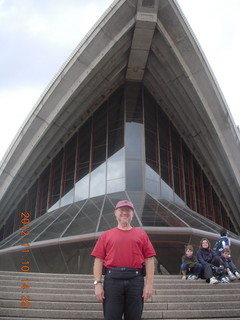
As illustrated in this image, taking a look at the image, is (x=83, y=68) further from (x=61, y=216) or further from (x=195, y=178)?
(x=195, y=178)

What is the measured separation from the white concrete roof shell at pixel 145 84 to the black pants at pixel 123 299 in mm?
15214

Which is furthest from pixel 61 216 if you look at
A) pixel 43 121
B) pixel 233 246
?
pixel 233 246

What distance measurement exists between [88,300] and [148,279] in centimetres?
282

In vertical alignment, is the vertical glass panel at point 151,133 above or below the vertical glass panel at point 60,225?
above

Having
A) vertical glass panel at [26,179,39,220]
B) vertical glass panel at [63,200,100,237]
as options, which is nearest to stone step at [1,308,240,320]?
vertical glass panel at [63,200,100,237]

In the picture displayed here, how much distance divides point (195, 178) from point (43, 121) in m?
9.49

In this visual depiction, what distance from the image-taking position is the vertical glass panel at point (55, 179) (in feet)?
64.0

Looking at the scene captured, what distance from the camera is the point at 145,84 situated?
21875mm

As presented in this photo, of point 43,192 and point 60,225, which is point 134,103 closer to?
point 43,192

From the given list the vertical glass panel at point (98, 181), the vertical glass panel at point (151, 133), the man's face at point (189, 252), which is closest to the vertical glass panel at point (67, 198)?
the vertical glass panel at point (98, 181)

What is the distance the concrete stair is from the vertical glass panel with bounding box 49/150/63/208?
11.8m

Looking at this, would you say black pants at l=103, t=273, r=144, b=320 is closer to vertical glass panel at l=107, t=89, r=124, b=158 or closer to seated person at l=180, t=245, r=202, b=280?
seated person at l=180, t=245, r=202, b=280

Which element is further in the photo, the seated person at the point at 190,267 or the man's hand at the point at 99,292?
the seated person at the point at 190,267

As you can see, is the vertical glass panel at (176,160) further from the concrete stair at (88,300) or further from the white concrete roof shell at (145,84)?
the concrete stair at (88,300)
